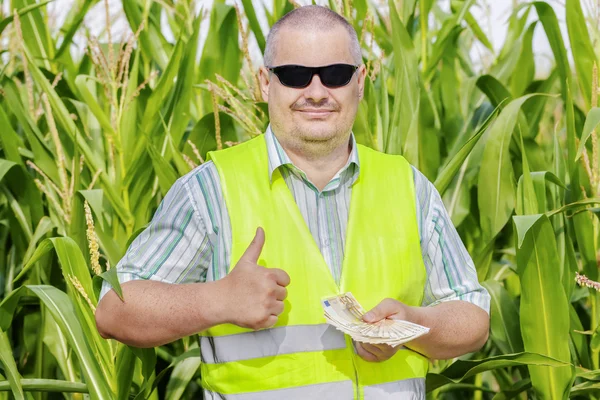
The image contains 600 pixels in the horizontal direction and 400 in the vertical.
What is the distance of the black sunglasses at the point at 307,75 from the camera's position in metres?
1.68

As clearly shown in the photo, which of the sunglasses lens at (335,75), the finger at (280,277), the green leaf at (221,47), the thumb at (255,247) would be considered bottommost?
the finger at (280,277)

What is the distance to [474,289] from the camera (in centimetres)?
179

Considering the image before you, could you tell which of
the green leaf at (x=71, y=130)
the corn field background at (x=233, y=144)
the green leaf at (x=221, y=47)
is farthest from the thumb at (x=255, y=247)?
the green leaf at (x=221, y=47)

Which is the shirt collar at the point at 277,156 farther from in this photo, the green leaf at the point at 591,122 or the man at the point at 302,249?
the green leaf at the point at 591,122

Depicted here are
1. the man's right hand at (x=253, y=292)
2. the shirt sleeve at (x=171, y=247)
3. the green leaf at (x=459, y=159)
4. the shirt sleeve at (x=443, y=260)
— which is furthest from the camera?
the green leaf at (x=459, y=159)

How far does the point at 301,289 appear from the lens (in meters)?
1.70

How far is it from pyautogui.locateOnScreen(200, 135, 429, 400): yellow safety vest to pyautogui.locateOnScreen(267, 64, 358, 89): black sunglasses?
0.56ft

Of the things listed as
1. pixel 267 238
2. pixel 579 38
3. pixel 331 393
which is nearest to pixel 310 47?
pixel 267 238

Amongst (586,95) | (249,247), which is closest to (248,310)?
(249,247)

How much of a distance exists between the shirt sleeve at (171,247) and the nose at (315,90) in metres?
0.28

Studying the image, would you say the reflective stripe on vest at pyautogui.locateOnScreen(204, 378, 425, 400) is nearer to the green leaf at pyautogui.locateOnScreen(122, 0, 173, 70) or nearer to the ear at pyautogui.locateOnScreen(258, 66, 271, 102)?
the ear at pyautogui.locateOnScreen(258, 66, 271, 102)

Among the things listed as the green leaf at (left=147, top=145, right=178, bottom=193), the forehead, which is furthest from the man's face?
the green leaf at (left=147, top=145, right=178, bottom=193)

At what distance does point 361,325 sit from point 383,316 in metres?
0.04

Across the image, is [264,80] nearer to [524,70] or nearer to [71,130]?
[71,130]
